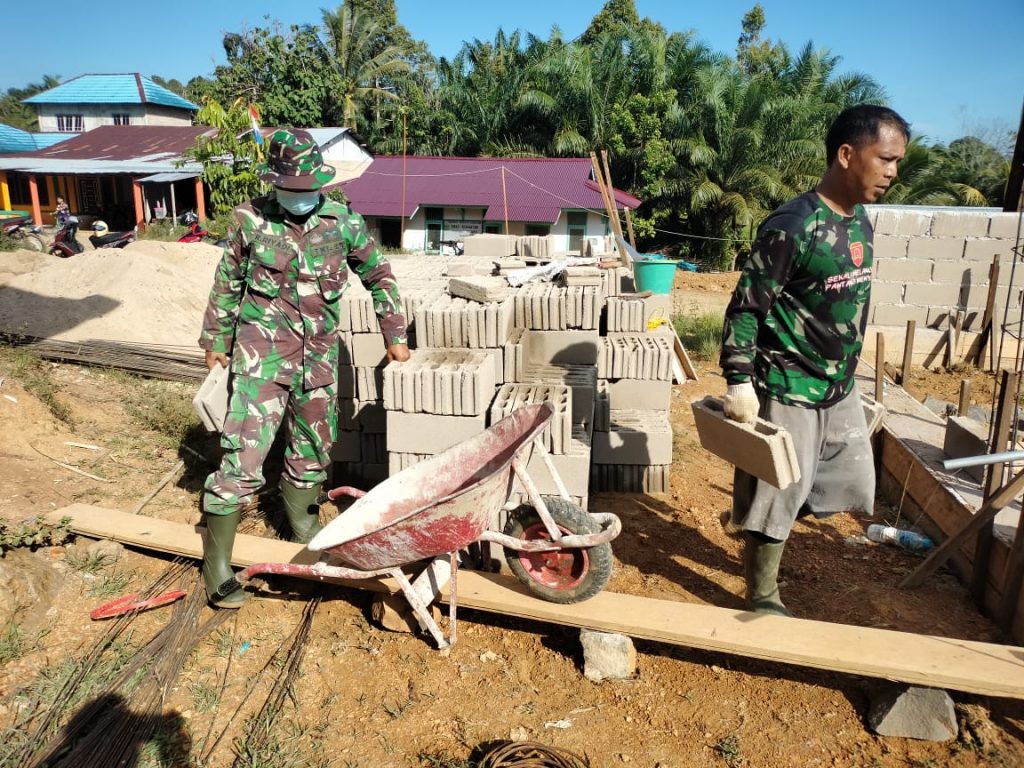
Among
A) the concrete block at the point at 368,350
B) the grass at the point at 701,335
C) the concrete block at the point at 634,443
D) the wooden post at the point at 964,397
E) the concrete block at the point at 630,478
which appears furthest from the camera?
the grass at the point at 701,335

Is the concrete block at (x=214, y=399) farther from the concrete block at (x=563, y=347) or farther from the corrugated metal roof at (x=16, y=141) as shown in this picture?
the corrugated metal roof at (x=16, y=141)

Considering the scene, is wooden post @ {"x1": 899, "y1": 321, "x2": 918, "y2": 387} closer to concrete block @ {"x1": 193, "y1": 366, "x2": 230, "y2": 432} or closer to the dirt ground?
the dirt ground

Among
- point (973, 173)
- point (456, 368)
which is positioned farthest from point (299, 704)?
point (973, 173)

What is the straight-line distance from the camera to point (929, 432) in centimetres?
497

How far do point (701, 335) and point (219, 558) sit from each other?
708 cm

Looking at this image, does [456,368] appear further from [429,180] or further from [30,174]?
[30,174]

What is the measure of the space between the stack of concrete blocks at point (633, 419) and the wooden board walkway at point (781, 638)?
1661 millimetres

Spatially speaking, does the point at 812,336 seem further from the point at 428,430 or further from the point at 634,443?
the point at 634,443

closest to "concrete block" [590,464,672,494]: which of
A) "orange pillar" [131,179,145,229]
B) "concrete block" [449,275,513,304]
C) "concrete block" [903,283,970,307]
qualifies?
"concrete block" [449,275,513,304]

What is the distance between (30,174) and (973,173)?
29657 millimetres

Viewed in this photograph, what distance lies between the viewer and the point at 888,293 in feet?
27.7

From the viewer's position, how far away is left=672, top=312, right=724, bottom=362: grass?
28.3 ft

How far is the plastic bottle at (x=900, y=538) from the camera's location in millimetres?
3891

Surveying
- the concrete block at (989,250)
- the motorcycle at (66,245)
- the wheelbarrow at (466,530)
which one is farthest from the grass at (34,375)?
the motorcycle at (66,245)
